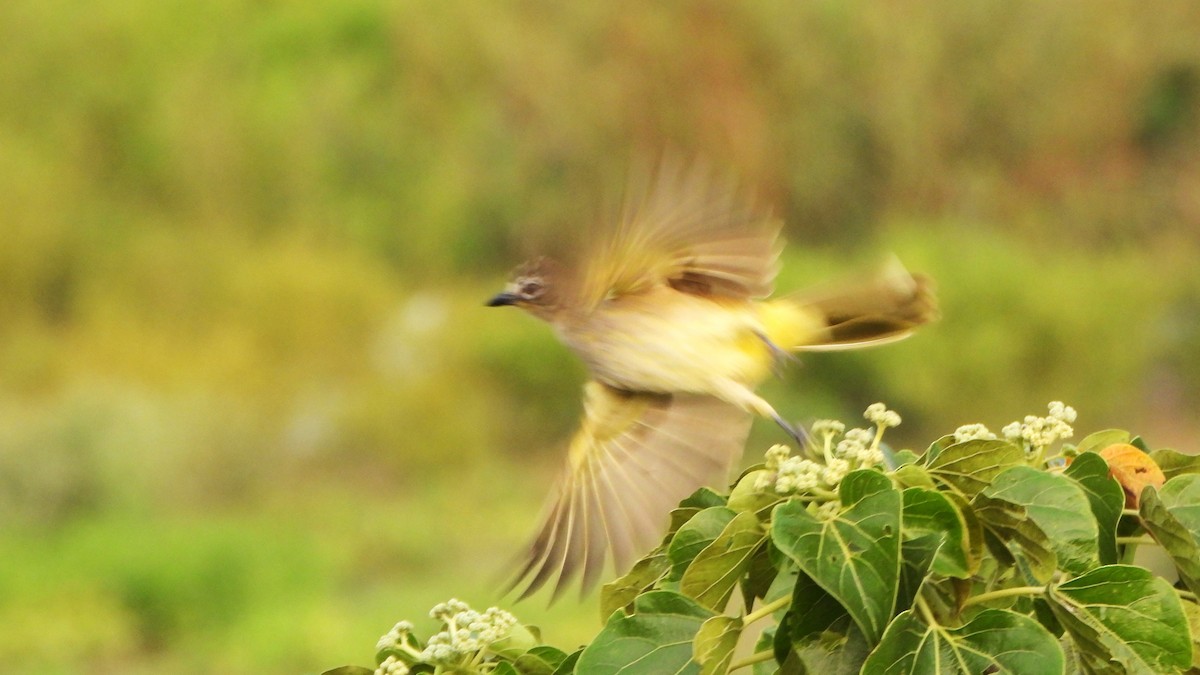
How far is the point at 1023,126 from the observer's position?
18.9ft

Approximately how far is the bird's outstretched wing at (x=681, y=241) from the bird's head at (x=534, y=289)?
0.03 m

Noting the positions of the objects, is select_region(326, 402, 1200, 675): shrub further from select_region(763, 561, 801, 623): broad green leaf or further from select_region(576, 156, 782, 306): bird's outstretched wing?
select_region(576, 156, 782, 306): bird's outstretched wing

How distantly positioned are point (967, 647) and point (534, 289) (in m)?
0.79

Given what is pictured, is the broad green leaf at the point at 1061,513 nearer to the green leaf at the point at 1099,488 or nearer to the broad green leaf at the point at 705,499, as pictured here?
the green leaf at the point at 1099,488

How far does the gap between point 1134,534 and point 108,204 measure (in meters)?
5.46

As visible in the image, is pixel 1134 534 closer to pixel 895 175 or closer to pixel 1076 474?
pixel 1076 474

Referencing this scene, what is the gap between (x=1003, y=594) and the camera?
57 cm

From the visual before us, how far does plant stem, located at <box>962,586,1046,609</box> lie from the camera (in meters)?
0.56

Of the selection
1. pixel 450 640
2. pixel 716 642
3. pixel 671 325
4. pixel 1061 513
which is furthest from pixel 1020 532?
pixel 671 325

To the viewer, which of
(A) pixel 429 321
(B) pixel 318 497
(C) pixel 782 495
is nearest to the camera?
(C) pixel 782 495

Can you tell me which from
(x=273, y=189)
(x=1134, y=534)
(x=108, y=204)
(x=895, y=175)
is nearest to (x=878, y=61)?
(x=895, y=175)

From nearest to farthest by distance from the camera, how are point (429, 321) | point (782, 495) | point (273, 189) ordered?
point (782, 495)
point (429, 321)
point (273, 189)

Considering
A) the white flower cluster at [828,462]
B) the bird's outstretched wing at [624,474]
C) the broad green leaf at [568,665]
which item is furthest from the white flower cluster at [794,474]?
the bird's outstretched wing at [624,474]

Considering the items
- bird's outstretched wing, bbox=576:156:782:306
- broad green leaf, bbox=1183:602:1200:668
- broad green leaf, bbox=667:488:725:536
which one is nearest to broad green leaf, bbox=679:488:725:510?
broad green leaf, bbox=667:488:725:536
